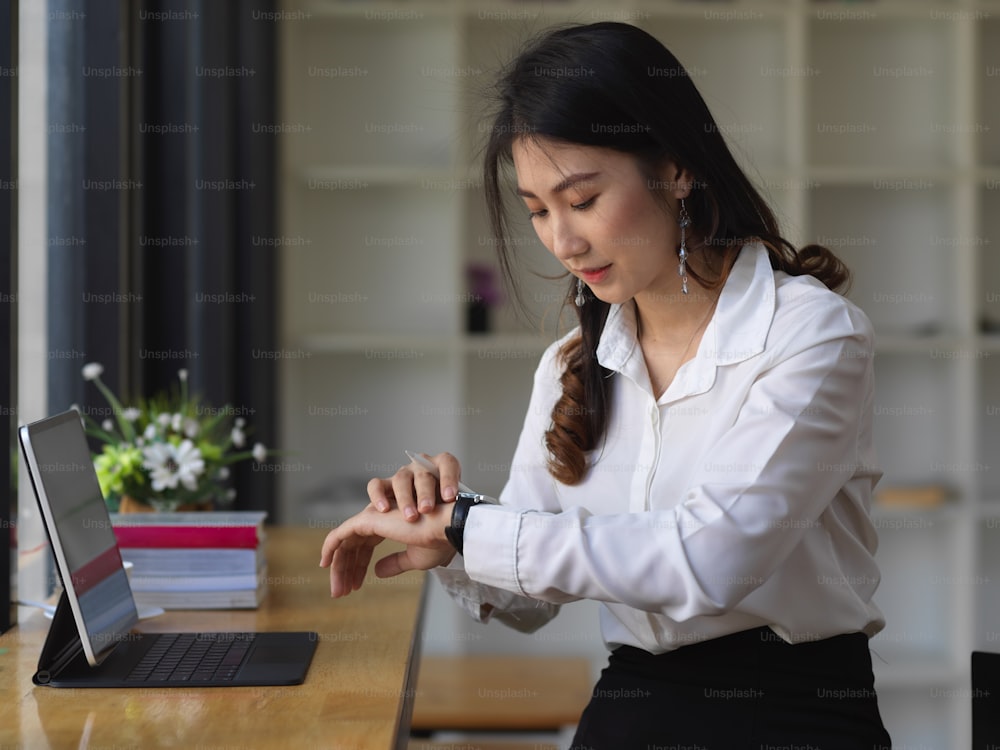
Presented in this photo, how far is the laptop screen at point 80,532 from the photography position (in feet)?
4.31

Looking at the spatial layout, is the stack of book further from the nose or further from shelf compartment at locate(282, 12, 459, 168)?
shelf compartment at locate(282, 12, 459, 168)

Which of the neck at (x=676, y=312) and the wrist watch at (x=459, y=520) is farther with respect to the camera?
the neck at (x=676, y=312)

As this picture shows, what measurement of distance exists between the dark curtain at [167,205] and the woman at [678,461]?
103cm

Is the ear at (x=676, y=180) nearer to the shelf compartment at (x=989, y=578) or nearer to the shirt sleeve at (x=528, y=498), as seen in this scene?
the shirt sleeve at (x=528, y=498)

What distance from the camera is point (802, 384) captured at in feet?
4.31

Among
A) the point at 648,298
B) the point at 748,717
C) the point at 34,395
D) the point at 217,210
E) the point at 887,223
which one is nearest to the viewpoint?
the point at 748,717

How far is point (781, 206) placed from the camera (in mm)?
3488

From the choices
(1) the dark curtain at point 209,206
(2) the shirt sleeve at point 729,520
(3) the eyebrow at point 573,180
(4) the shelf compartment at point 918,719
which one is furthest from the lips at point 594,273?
(4) the shelf compartment at point 918,719

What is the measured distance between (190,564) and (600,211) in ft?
2.81

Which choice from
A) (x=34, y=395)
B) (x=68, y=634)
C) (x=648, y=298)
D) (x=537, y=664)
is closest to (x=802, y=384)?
(x=648, y=298)

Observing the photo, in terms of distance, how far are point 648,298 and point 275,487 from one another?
6.98ft

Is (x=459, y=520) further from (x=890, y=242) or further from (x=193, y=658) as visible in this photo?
(x=890, y=242)

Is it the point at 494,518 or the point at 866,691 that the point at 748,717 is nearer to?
the point at 866,691

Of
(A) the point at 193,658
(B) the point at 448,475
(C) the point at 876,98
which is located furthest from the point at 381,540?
(C) the point at 876,98
